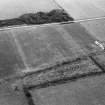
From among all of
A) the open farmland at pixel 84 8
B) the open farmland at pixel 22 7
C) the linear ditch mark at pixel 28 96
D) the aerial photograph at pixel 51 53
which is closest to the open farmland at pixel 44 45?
the aerial photograph at pixel 51 53

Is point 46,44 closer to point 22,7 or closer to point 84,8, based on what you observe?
point 22,7

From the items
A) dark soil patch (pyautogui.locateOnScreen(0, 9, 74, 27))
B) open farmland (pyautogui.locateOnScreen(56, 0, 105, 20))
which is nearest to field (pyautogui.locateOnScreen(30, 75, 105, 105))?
dark soil patch (pyautogui.locateOnScreen(0, 9, 74, 27))

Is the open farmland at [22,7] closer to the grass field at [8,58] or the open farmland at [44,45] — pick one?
the open farmland at [44,45]

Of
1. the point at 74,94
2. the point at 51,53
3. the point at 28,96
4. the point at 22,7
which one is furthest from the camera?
the point at 22,7

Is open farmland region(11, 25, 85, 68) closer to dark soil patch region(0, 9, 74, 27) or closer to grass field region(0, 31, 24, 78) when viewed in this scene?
grass field region(0, 31, 24, 78)

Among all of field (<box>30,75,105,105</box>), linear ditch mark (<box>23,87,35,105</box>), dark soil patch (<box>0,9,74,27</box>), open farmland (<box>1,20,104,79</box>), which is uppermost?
dark soil patch (<box>0,9,74,27</box>)

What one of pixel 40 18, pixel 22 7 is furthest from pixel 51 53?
pixel 22 7

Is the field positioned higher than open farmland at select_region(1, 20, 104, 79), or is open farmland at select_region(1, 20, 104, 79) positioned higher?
open farmland at select_region(1, 20, 104, 79)
